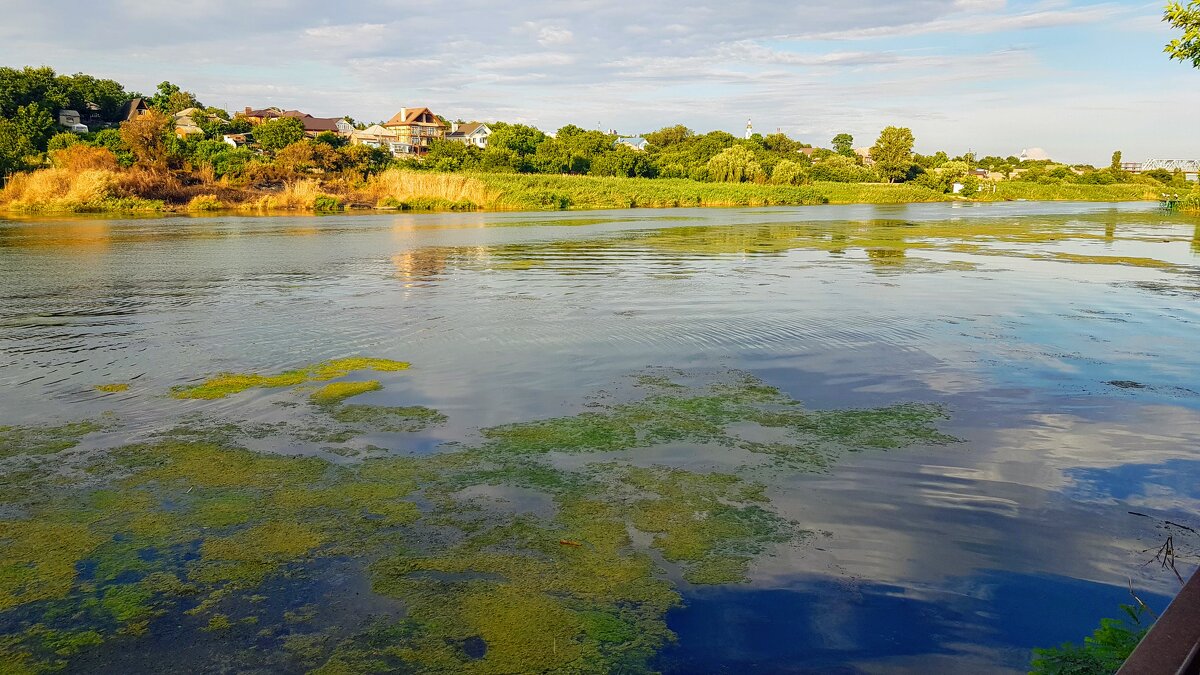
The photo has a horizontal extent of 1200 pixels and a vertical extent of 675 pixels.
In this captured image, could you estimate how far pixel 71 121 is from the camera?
3317 inches

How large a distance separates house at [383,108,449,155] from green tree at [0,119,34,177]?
210 ft

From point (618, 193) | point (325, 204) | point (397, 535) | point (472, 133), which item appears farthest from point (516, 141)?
point (397, 535)

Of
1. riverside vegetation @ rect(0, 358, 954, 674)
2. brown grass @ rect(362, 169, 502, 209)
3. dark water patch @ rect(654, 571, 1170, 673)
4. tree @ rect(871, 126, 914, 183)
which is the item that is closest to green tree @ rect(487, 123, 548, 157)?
brown grass @ rect(362, 169, 502, 209)

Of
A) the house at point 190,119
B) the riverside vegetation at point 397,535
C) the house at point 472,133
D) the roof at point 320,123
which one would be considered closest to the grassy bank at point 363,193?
the house at point 190,119

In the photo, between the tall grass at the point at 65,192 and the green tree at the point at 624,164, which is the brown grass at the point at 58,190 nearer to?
the tall grass at the point at 65,192

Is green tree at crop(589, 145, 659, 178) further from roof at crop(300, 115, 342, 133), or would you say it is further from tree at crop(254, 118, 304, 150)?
roof at crop(300, 115, 342, 133)

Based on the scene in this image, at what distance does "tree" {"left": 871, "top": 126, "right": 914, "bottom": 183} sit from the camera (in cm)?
11706

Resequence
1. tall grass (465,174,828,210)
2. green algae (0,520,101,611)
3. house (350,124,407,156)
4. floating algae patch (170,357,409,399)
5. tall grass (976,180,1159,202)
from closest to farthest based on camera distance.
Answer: green algae (0,520,101,611), floating algae patch (170,357,409,399), tall grass (465,174,828,210), tall grass (976,180,1159,202), house (350,124,407,156)

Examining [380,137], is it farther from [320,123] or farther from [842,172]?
[842,172]

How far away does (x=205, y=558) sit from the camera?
5.11 m

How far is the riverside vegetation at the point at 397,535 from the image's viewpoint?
423cm

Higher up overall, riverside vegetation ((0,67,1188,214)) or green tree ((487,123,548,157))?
green tree ((487,123,548,157))

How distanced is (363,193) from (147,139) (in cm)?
1632

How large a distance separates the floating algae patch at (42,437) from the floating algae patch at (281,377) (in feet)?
3.76
